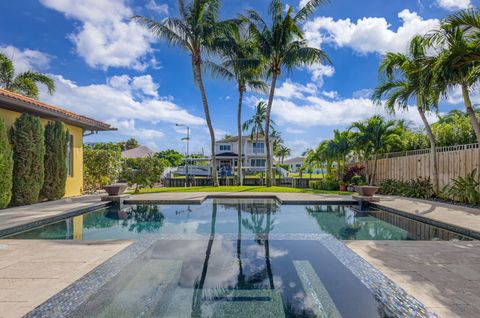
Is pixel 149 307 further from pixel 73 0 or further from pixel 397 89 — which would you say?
pixel 397 89

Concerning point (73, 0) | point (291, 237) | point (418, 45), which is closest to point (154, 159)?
point (73, 0)

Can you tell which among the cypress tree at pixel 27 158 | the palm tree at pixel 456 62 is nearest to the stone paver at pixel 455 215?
the palm tree at pixel 456 62

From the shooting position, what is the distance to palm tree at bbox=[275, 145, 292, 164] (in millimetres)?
→ 64613

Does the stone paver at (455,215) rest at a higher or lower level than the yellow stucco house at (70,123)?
lower

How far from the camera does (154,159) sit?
51.4 feet

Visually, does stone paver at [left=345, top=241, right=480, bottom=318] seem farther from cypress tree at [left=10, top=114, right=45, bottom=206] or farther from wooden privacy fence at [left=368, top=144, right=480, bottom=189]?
cypress tree at [left=10, top=114, right=45, bottom=206]

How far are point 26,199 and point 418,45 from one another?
55.3 ft

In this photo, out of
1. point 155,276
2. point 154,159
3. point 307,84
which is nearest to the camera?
point 155,276

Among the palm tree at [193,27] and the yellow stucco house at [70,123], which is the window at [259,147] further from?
the yellow stucco house at [70,123]

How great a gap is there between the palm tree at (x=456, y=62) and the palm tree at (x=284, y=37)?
7.44 meters

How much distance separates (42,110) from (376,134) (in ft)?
52.9

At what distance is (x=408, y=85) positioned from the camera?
12.1 metres

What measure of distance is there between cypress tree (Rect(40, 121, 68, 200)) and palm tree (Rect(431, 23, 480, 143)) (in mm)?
14262

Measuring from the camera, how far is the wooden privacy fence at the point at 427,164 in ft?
33.6
